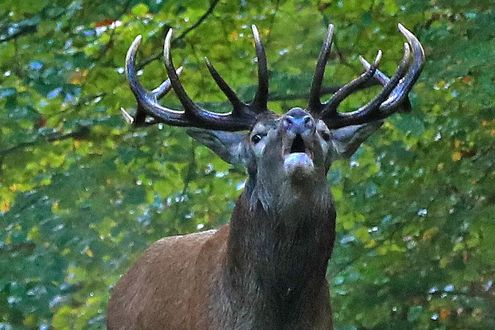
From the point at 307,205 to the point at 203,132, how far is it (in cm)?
79

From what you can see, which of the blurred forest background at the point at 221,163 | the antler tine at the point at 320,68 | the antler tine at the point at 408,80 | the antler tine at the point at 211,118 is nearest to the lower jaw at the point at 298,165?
the antler tine at the point at 320,68

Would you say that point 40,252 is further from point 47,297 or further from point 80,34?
point 80,34

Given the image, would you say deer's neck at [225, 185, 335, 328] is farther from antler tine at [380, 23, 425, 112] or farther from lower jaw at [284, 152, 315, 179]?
antler tine at [380, 23, 425, 112]

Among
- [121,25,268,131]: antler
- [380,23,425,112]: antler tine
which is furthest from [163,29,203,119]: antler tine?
[380,23,425,112]: antler tine

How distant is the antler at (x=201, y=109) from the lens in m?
5.82

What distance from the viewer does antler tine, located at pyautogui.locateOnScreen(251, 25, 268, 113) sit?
19.0ft

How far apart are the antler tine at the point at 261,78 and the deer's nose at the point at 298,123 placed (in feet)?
1.36

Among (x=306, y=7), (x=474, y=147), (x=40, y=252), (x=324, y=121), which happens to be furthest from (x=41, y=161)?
(x=324, y=121)

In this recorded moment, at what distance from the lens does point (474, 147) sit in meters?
9.48

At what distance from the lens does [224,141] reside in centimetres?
609

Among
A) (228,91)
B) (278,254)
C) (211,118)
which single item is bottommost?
(278,254)

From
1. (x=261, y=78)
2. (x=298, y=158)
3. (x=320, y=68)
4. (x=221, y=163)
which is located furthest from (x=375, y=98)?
(x=221, y=163)

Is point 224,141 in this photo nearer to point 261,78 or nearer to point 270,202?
point 261,78

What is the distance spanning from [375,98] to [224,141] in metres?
0.73
